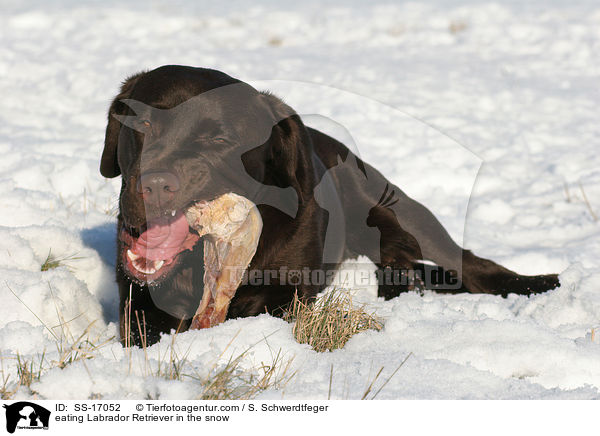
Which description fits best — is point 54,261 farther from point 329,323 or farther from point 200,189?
point 329,323

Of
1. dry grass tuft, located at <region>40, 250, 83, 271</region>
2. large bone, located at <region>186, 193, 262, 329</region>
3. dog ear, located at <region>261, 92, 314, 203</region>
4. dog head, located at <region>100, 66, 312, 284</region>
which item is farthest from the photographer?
dry grass tuft, located at <region>40, 250, 83, 271</region>

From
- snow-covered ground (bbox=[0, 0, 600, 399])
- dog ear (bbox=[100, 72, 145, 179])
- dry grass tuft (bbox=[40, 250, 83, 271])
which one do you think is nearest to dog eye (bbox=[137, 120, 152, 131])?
dog ear (bbox=[100, 72, 145, 179])

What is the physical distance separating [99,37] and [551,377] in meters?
8.94

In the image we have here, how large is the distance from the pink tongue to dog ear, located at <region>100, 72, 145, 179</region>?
0.60 metres

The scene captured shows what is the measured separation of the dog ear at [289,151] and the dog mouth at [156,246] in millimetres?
475

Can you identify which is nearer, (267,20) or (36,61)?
(36,61)

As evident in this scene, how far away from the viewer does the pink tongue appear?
2393 millimetres

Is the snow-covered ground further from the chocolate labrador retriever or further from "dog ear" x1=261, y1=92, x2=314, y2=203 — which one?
"dog ear" x1=261, y1=92, x2=314, y2=203

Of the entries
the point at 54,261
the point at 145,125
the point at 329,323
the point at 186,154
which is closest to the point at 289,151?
the point at 186,154

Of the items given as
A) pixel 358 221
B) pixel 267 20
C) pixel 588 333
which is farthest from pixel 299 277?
pixel 267 20
